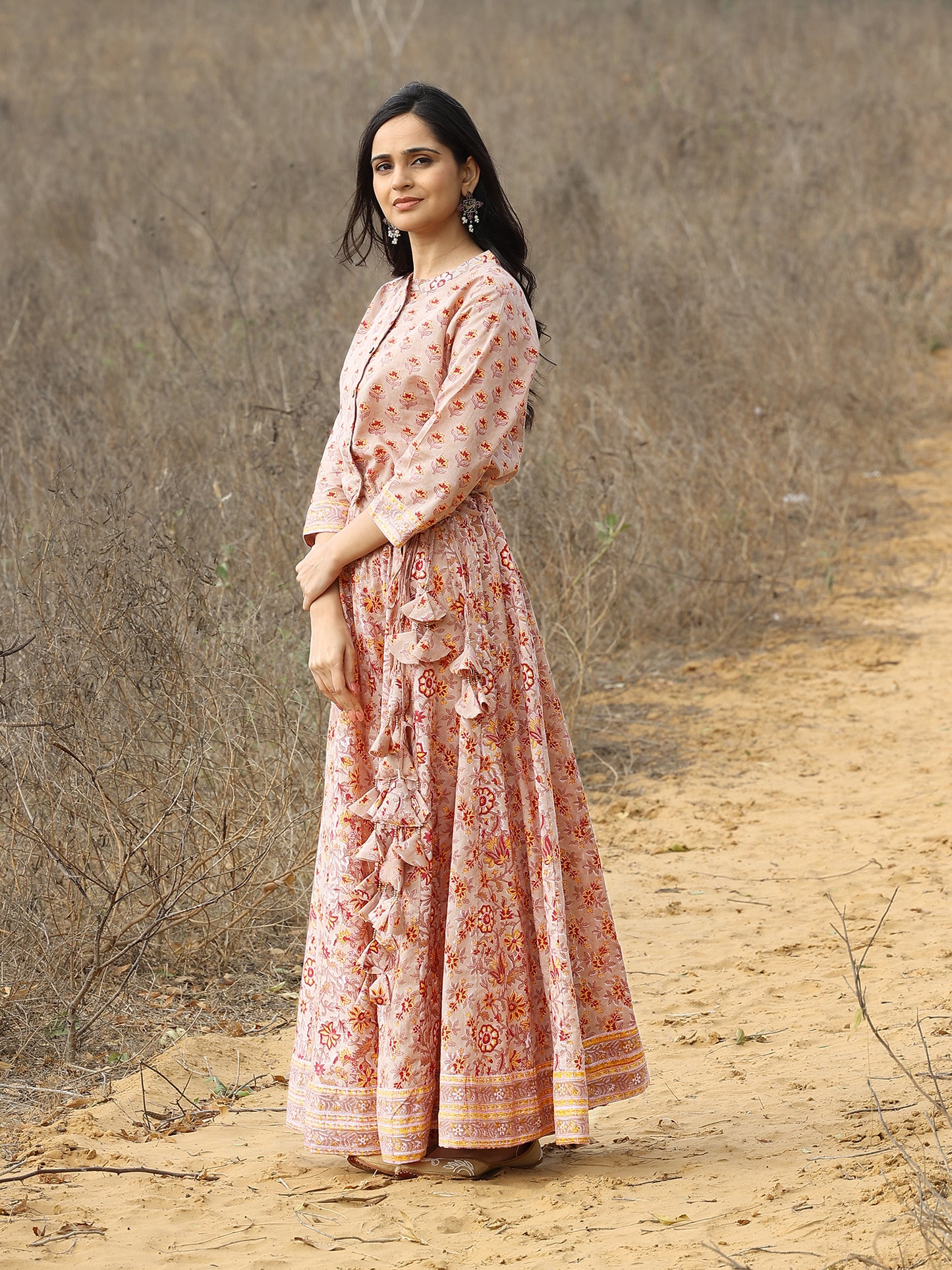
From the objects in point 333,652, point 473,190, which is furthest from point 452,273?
point 333,652

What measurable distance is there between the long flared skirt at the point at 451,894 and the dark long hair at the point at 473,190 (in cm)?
46

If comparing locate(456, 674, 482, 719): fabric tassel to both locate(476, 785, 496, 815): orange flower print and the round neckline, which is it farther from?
the round neckline

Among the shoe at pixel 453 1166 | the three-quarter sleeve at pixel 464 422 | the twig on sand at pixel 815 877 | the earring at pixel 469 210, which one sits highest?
the earring at pixel 469 210

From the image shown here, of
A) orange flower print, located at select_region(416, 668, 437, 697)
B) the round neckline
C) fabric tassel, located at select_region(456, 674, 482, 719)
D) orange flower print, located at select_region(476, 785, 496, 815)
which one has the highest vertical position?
the round neckline

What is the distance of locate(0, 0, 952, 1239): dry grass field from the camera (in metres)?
3.77

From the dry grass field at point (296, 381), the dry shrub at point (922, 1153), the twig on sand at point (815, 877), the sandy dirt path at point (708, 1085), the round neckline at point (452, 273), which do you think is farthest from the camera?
the twig on sand at point (815, 877)

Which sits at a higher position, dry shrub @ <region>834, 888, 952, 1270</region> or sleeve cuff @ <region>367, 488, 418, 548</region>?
sleeve cuff @ <region>367, 488, 418, 548</region>

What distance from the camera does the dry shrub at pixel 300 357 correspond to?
381 centimetres

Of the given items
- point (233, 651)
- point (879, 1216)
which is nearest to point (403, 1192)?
point (879, 1216)

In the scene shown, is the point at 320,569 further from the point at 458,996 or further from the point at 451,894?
the point at 458,996

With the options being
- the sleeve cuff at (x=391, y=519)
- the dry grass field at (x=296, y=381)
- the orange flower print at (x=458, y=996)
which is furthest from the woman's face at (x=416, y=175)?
the orange flower print at (x=458, y=996)

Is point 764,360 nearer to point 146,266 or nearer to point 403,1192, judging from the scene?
point 146,266

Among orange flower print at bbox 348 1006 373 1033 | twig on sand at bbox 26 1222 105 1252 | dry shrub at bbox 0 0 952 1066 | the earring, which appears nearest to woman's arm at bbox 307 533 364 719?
orange flower print at bbox 348 1006 373 1033

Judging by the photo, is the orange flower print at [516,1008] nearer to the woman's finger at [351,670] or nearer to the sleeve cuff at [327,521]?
the woman's finger at [351,670]
